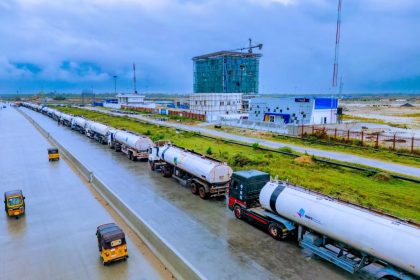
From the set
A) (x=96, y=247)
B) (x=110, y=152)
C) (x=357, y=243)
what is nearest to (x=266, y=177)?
(x=357, y=243)

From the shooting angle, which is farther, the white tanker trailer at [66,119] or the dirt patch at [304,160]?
the white tanker trailer at [66,119]

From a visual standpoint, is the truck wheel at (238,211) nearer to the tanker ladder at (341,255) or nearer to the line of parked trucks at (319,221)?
the line of parked trucks at (319,221)

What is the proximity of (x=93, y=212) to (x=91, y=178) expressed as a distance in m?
7.45

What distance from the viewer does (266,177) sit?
62.0ft

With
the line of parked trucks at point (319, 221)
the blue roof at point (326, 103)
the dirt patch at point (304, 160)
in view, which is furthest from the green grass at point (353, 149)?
the line of parked trucks at point (319, 221)

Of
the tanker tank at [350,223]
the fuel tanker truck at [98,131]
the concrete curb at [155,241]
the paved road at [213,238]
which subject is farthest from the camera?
the fuel tanker truck at [98,131]

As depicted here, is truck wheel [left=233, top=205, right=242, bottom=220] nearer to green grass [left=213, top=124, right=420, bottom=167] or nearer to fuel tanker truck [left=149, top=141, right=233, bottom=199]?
fuel tanker truck [left=149, top=141, right=233, bottom=199]

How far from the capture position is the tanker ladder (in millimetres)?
11789

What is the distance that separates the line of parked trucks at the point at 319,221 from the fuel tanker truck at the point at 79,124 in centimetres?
4200

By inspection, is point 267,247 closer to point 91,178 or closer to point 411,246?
point 411,246

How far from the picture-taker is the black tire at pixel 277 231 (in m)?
16.1

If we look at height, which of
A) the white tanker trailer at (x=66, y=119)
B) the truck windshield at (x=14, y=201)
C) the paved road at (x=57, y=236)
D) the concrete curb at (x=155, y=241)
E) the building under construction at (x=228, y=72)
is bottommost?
the paved road at (x=57, y=236)

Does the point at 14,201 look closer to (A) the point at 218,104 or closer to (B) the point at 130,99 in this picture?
(A) the point at 218,104

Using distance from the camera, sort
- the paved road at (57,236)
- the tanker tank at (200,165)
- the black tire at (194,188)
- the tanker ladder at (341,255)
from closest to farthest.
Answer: the tanker ladder at (341,255) → the paved road at (57,236) → the tanker tank at (200,165) → the black tire at (194,188)
